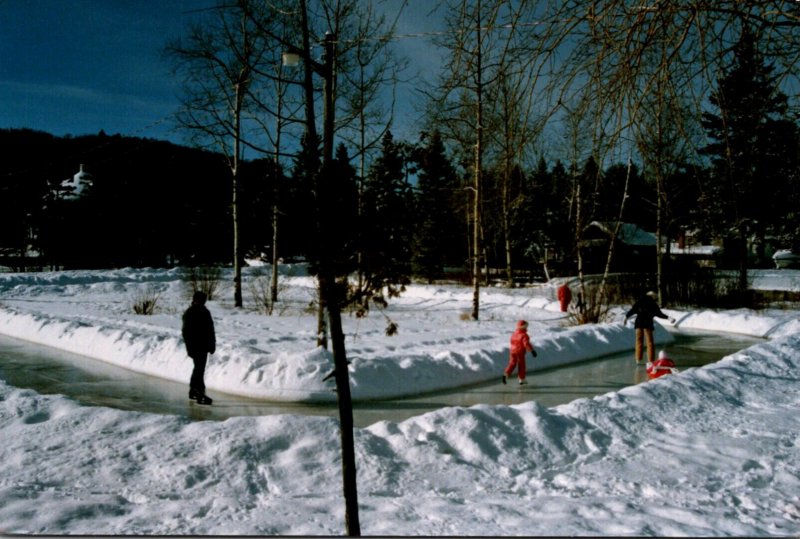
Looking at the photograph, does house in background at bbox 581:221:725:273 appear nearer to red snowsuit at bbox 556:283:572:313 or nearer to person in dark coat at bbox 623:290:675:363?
red snowsuit at bbox 556:283:572:313

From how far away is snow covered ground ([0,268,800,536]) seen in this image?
3.61 m

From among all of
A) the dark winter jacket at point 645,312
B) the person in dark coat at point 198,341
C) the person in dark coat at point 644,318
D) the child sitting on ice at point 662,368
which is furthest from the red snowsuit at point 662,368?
the person in dark coat at point 198,341

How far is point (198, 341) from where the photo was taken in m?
8.26

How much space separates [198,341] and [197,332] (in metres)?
0.13

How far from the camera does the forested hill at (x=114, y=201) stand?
4.38 meters

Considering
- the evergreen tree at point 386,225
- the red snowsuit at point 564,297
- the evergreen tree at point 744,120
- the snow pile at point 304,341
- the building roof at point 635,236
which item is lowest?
the snow pile at point 304,341

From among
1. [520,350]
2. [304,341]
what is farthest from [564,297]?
[520,350]

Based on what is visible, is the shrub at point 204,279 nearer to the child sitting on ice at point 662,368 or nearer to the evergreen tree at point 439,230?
the evergreen tree at point 439,230

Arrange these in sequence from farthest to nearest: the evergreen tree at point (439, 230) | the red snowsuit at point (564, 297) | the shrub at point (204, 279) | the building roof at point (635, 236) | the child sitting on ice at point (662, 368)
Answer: the building roof at point (635, 236)
the evergreen tree at point (439, 230)
the shrub at point (204, 279)
the red snowsuit at point (564, 297)
the child sitting on ice at point (662, 368)

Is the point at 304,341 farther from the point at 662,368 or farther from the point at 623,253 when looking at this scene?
the point at 623,253

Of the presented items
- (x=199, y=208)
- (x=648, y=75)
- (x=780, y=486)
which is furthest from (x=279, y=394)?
(x=199, y=208)

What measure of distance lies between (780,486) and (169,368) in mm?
8871

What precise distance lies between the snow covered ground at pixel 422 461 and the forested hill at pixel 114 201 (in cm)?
235

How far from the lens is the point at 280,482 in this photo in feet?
15.3
